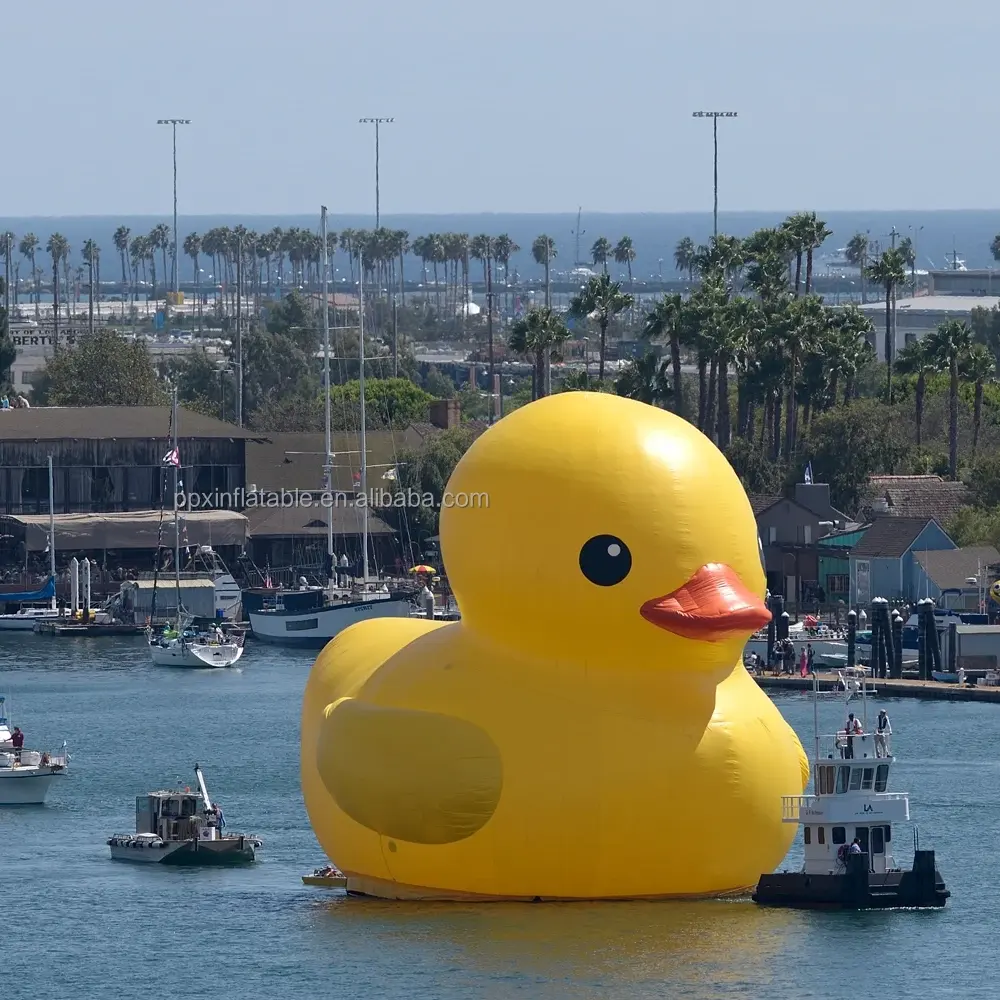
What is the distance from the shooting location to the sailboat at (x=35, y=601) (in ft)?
324

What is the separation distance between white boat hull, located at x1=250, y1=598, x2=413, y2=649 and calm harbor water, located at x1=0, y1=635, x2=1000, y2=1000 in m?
36.5

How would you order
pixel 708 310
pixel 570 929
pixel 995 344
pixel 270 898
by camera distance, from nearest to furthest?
pixel 570 929 < pixel 270 898 < pixel 708 310 < pixel 995 344

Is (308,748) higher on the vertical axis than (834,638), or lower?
higher

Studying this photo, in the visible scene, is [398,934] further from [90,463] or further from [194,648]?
[90,463]

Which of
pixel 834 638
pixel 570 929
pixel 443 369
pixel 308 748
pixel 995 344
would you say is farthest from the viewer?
pixel 443 369

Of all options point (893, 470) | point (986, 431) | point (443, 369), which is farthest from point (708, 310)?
point (443, 369)

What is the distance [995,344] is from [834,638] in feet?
277

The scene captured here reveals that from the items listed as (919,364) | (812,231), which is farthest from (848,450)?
(812,231)

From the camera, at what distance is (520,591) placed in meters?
34.8

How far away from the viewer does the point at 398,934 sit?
3541 centimetres

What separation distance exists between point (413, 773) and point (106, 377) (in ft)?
329

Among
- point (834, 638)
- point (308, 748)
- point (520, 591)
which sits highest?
point (520, 591)

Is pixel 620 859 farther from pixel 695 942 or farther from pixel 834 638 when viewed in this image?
pixel 834 638

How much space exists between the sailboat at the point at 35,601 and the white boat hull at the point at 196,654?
14.2m
